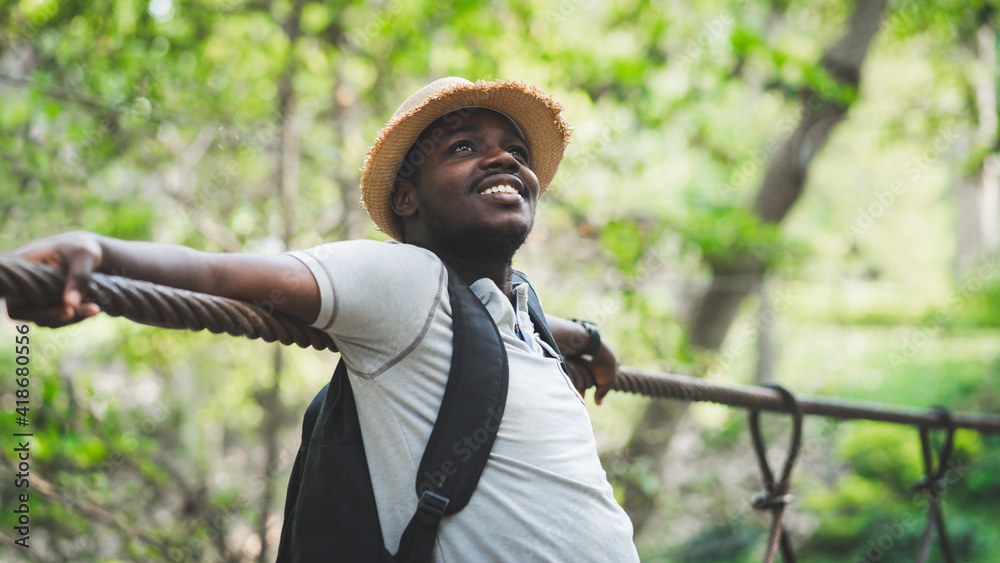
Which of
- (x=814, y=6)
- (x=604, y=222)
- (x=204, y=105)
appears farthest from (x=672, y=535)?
(x=204, y=105)

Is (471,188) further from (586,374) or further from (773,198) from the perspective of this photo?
(773,198)

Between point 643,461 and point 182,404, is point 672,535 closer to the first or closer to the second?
point 643,461

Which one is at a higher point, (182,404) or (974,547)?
(974,547)

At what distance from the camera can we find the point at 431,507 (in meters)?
0.86

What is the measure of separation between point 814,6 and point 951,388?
398 cm

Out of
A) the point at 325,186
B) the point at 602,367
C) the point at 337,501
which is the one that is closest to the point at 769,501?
the point at 602,367

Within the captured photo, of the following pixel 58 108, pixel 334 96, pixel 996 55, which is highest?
pixel 996 55

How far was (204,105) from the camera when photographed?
3.49 m

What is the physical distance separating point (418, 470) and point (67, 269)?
18.8 inches

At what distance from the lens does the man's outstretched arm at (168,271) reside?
2.24 feet

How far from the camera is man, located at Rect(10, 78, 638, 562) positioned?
2.76ft

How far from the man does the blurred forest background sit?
1562mm

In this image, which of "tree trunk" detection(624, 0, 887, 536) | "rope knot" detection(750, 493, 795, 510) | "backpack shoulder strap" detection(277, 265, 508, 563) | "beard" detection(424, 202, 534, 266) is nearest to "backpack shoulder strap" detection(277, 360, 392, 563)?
"backpack shoulder strap" detection(277, 265, 508, 563)

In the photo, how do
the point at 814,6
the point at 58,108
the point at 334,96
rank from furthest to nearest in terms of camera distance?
the point at 814,6, the point at 334,96, the point at 58,108
